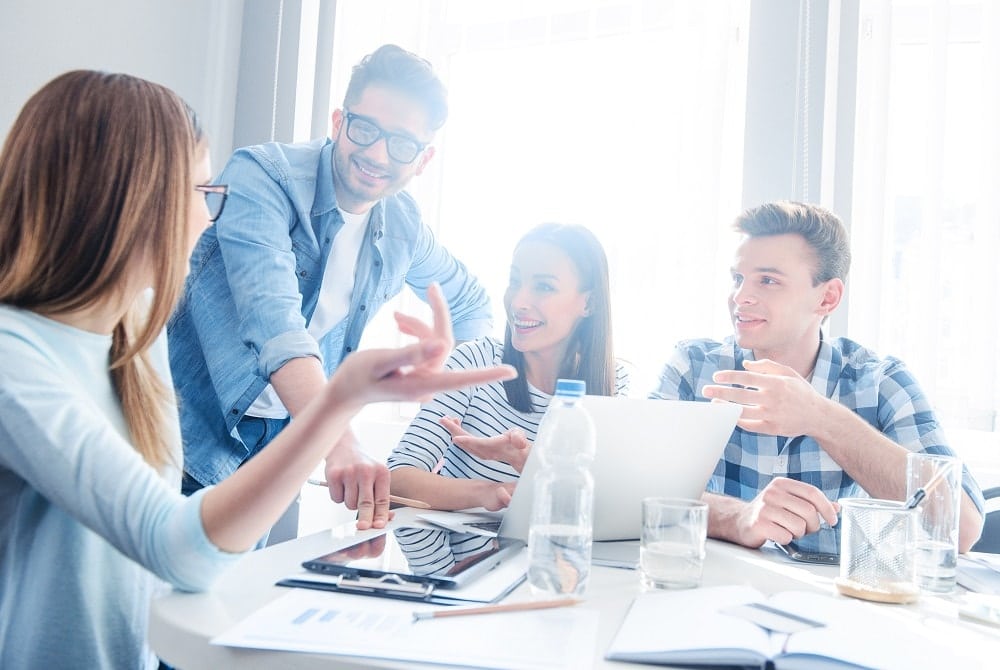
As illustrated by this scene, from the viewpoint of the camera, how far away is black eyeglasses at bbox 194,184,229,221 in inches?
41.6

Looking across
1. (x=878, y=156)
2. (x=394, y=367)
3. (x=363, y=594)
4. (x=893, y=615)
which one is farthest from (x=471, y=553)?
(x=878, y=156)

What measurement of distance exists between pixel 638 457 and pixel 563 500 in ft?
0.61

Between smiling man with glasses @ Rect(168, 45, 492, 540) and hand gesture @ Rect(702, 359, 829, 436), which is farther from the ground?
smiling man with glasses @ Rect(168, 45, 492, 540)

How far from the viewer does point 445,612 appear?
0.77 m

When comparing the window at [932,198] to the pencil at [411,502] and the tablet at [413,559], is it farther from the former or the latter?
the tablet at [413,559]

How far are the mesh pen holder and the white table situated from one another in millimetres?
22

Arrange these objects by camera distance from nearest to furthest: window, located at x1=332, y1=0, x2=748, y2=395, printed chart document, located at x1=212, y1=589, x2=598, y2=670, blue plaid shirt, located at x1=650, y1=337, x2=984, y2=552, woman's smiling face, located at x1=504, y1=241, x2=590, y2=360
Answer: printed chart document, located at x1=212, y1=589, x2=598, y2=670 → blue plaid shirt, located at x1=650, y1=337, x2=984, y2=552 → woman's smiling face, located at x1=504, y1=241, x2=590, y2=360 → window, located at x1=332, y1=0, x2=748, y2=395

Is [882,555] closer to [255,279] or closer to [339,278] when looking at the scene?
[255,279]

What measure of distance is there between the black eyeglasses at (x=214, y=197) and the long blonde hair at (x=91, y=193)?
7 centimetres

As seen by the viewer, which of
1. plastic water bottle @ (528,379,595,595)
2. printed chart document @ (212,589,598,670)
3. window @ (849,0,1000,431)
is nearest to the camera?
printed chart document @ (212,589,598,670)

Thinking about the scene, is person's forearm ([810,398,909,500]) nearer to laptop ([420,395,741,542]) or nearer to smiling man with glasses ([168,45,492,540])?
laptop ([420,395,741,542])

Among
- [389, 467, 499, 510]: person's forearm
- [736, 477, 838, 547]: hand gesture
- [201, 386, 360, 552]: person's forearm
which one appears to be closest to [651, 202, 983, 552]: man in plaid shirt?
[736, 477, 838, 547]: hand gesture

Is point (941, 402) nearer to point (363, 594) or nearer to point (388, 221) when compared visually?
point (388, 221)

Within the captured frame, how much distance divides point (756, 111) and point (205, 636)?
210 centimetres
